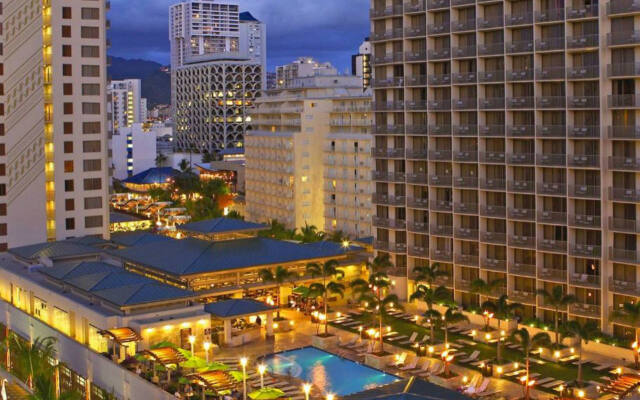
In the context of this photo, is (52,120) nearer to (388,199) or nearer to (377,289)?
(388,199)

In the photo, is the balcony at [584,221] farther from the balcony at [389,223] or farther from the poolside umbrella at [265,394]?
the poolside umbrella at [265,394]

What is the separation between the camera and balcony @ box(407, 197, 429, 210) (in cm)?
7544

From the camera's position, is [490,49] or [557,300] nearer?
[557,300]

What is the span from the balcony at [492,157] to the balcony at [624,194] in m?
9.98

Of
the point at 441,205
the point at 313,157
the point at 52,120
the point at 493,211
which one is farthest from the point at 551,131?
the point at 313,157

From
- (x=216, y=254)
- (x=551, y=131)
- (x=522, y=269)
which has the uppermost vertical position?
(x=551, y=131)

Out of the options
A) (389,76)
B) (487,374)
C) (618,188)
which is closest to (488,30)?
(389,76)

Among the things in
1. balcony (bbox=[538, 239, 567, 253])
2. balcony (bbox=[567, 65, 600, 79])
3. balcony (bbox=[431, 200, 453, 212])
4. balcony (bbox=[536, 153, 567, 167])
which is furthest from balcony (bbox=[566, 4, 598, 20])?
balcony (bbox=[431, 200, 453, 212])

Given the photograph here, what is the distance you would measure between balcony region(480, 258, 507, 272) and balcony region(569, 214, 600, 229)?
7.23 metres

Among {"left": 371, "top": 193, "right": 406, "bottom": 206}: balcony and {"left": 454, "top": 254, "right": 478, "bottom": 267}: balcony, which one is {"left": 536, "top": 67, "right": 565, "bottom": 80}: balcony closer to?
{"left": 454, "top": 254, "right": 478, "bottom": 267}: balcony

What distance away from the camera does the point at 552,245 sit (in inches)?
2549

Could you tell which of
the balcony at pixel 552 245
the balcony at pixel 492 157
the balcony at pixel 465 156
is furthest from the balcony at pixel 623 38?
the balcony at pixel 465 156

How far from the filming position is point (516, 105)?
67375 mm

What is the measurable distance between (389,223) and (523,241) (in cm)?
1479
